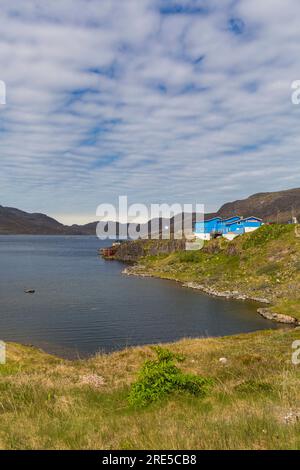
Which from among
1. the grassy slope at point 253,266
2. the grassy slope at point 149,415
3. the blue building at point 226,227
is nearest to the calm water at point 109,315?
the grassy slope at point 253,266

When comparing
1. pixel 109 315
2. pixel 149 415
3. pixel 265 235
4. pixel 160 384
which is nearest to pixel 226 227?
pixel 265 235

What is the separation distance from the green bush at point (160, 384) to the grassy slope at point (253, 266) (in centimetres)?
4658

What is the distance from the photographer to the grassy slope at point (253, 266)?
7181cm

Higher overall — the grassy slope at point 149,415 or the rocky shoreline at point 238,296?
the grassy slope at point 149,415

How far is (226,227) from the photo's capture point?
430 feet

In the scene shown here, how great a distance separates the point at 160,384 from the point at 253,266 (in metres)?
77.6

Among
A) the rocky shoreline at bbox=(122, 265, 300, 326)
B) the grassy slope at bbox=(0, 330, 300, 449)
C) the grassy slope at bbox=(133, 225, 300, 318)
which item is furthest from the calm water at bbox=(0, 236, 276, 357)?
the grassy slope at bbox=(0, 330, 300, 449)

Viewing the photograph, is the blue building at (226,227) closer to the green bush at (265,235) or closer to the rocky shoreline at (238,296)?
the green bush at (265,235)

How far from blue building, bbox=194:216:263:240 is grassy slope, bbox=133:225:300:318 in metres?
13.1

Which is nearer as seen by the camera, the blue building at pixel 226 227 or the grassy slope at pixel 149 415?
the grassy slope at pixel 149 415

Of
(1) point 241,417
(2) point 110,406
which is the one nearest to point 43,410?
(2) point 110,406

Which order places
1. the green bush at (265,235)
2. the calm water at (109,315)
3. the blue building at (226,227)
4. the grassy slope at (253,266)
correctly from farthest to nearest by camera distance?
1. the blue building at (226,227)
2. the green bush at (265,235)
3. the grassy slope at (253,266)
4. the calm water at (109,315)

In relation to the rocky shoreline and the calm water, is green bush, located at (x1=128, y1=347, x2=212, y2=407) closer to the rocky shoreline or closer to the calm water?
the calm water
